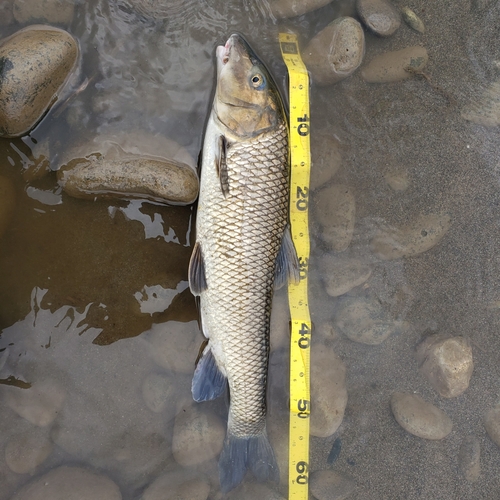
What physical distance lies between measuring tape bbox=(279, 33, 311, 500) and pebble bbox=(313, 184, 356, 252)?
0.19 meters

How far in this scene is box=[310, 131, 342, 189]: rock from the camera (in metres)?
3.55

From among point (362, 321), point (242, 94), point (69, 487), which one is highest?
point (242, 94)

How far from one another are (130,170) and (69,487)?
2489 millimetres

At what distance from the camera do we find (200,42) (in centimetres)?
333

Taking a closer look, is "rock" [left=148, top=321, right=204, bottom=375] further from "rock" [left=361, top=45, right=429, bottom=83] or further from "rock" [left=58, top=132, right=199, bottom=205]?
"rock" [left=361, top=45, right=429, bottom=83]

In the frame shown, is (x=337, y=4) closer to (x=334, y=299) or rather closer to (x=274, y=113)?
(x=274, y=113)

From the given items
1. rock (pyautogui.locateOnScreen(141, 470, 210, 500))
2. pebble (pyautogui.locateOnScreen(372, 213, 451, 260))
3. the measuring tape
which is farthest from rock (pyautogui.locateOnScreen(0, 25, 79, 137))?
rock (pyautogui.locateOnScreen(141, 470, 210, 500))

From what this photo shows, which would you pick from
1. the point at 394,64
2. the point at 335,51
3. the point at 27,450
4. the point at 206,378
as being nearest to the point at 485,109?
the point at 394,64

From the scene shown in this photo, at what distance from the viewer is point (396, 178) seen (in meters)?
3.64

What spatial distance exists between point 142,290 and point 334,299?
1672 mm

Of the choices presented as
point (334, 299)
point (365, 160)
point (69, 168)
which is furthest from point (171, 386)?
point (365, 160)

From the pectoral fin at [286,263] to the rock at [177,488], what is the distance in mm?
1769

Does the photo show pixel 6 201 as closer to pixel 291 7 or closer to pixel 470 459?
pixel 291 7

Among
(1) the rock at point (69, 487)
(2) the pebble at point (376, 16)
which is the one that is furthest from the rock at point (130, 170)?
(1) the rock at point (69, 487)
